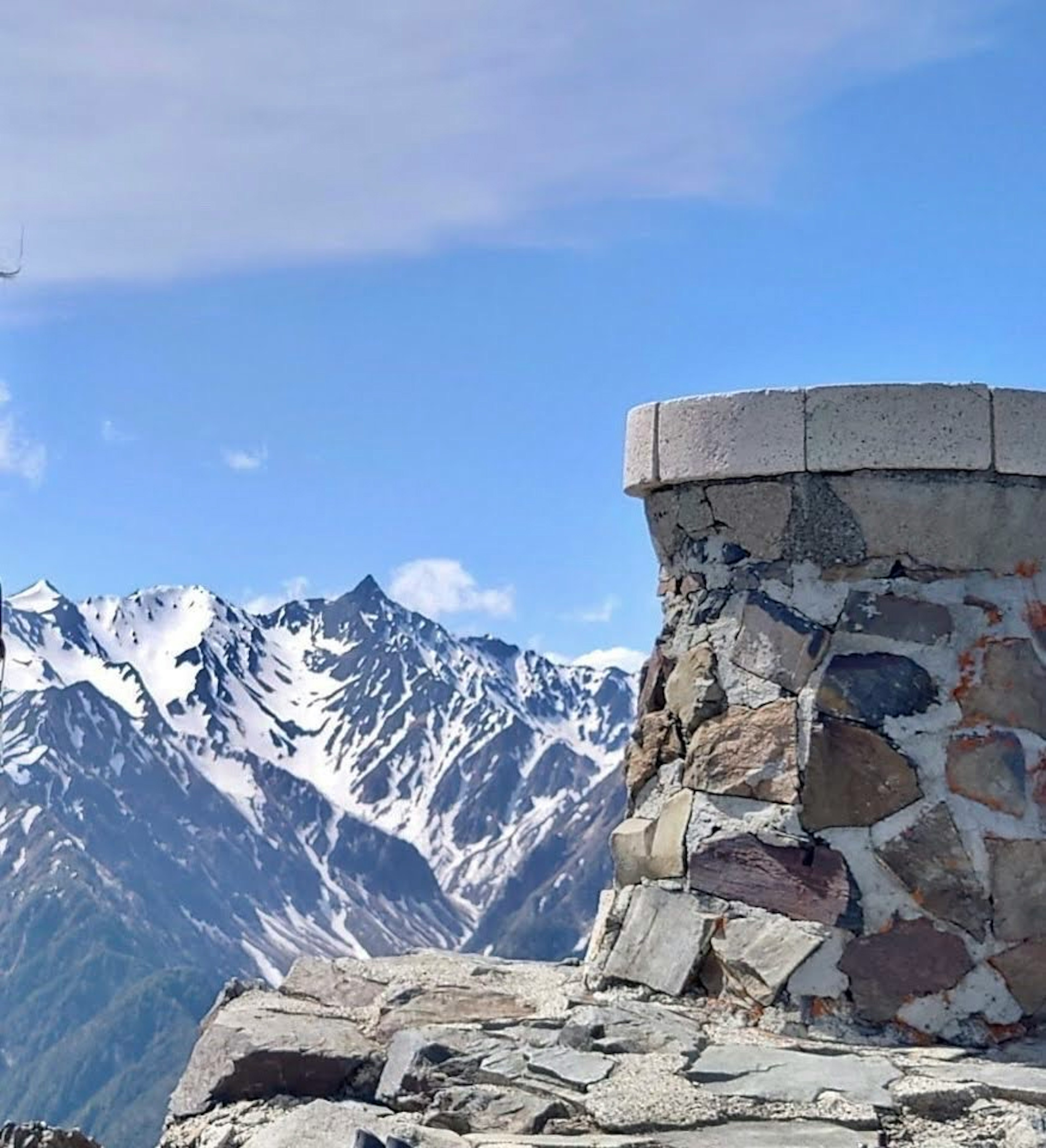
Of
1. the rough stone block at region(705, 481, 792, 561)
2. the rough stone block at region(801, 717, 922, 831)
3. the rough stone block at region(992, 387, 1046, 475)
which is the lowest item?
the rough stone block at region(801, 717, 922, 831)

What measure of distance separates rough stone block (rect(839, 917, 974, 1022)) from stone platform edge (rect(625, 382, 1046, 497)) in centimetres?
162

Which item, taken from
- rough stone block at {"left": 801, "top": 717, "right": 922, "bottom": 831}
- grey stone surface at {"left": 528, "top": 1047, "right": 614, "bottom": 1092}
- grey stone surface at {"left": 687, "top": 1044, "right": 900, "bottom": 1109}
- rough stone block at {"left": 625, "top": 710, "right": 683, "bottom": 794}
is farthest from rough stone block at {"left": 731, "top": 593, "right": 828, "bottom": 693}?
grey stone surface at {"left": 528, "top": 1047, "right": 614, "bottom": 1092}

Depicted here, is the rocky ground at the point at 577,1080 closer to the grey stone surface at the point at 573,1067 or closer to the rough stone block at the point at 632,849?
the grey stone surface at the point at 573,1067

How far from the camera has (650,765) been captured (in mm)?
6832

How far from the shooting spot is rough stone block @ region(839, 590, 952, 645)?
247 inches

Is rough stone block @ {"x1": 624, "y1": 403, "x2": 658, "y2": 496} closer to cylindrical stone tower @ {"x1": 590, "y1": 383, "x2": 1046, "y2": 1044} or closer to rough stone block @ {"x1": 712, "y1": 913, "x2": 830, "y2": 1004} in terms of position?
cylindrical stone tower @ {"x1": 590, "y1": 383, "x2": 1046, "y2": 1044}

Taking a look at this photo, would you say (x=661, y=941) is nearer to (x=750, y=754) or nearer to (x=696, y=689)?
(x=750, y=754)

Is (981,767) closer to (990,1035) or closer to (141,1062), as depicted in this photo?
(990,1035)

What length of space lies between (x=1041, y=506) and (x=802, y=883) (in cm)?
164

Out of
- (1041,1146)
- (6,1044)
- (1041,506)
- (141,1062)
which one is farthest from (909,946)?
(6,1044)

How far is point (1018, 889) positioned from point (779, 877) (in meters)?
0.82

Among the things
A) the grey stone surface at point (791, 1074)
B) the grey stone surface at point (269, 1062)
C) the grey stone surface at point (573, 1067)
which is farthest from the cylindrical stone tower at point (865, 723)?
the grey stone surface at point (269, 1062)

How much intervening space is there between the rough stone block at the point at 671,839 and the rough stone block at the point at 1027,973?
115 cm

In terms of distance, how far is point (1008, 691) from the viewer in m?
6.27
